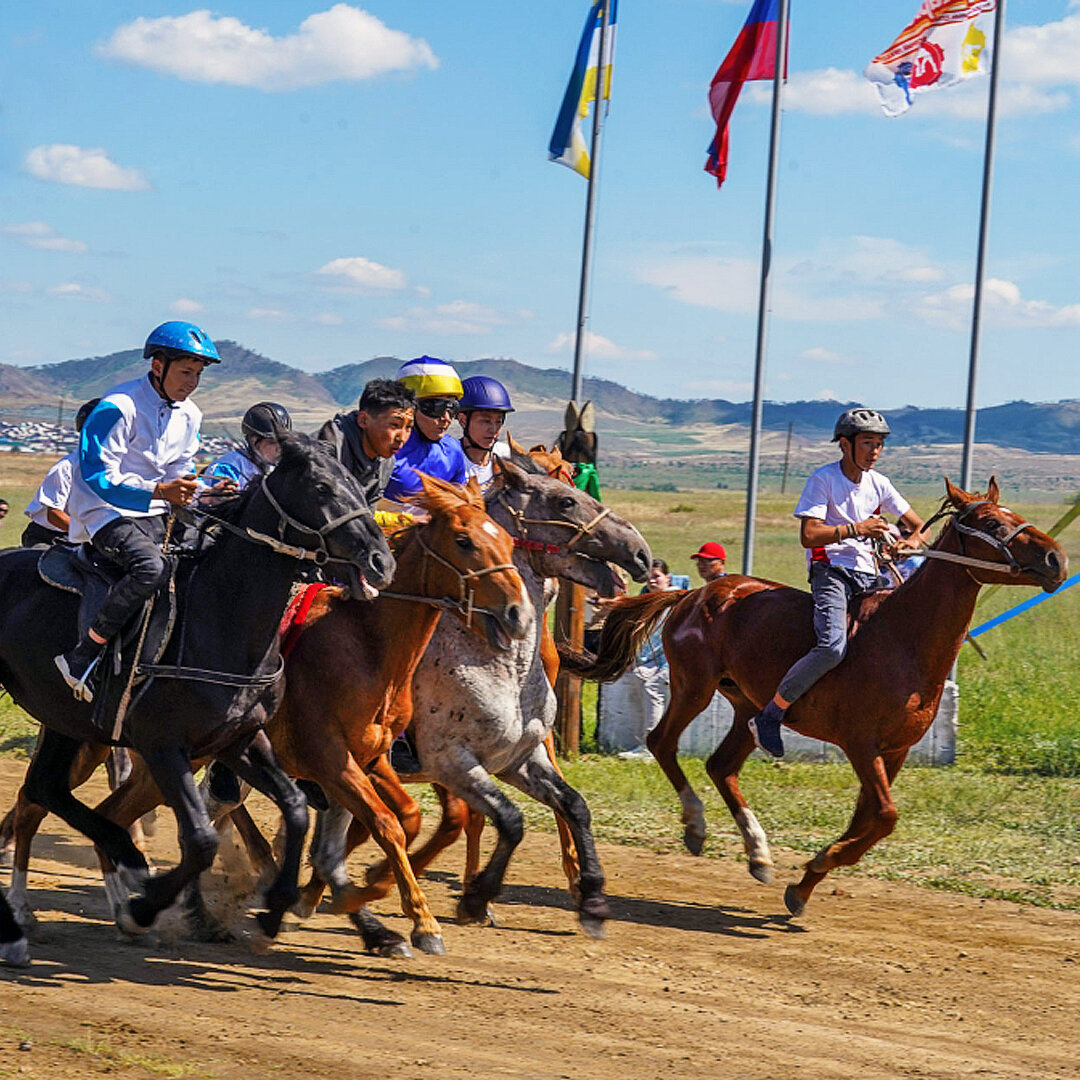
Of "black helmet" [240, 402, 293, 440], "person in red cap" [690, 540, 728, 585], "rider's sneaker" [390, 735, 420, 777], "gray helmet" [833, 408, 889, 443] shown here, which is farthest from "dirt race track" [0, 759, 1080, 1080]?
"person in red cap" [690, 540, 728, 585]

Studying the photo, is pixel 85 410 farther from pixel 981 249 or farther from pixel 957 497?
pixel 981 249

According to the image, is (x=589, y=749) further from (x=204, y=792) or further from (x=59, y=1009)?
(x=59, y=1009)

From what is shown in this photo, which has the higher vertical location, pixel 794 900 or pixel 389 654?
pixel 389 654

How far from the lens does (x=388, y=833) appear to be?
695 cm

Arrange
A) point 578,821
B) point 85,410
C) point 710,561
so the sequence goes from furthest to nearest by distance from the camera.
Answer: point 710,561 < point 85,410 < point 578,821

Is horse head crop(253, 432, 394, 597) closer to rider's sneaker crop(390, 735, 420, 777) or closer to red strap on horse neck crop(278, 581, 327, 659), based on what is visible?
red strap on horse neck crop(278, 581, 327, 659)

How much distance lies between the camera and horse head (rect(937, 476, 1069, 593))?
8.72 meters

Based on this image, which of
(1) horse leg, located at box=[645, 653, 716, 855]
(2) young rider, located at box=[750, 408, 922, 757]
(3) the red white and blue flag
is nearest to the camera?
(2) young rider, located at box=[750, 408, 922, 757]

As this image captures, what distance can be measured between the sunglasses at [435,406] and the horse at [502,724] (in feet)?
1.68

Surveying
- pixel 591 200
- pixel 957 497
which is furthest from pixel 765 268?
pixel 957 497

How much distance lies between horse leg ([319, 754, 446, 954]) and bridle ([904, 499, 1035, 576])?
12.1 feet

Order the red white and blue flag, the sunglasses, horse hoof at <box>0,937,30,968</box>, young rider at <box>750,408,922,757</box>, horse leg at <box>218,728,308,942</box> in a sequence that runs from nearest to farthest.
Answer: horse hoof at <box>0,937,30,968</box>
horse leg at <box>218,728,308,942</box>
the sunglasses
young rider at <box>750,408,922,757</box>
the red white and blue flag

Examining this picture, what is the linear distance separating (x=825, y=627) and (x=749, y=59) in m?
9.57

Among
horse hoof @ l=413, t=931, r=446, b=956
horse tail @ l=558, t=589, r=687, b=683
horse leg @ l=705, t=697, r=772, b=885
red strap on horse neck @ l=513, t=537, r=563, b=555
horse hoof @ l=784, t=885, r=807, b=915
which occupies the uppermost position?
red strap on horse neck @ l=513, t=537, r=563, b=555
